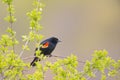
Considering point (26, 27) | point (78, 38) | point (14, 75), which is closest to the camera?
point (14, 75)

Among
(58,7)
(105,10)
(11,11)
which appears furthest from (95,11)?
(11,11)

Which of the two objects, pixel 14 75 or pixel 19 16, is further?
pixel 19 16

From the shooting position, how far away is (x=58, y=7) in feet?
14.8

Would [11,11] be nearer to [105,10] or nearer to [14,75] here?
[14,75]

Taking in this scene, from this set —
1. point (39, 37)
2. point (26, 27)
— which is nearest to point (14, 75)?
point (39, 37)

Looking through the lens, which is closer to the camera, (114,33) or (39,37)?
(39,37)

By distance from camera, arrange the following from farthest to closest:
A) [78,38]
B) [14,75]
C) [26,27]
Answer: [78,38] < [26,27] < [14,75]

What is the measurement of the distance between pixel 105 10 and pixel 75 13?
36 cm

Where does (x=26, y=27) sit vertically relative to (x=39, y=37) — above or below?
below

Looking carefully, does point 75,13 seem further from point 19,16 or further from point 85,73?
point 85,73

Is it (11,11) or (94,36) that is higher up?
(11,11)

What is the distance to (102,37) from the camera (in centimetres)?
446

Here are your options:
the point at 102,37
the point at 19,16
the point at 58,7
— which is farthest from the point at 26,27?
the point at 102,37

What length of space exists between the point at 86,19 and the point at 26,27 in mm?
740
